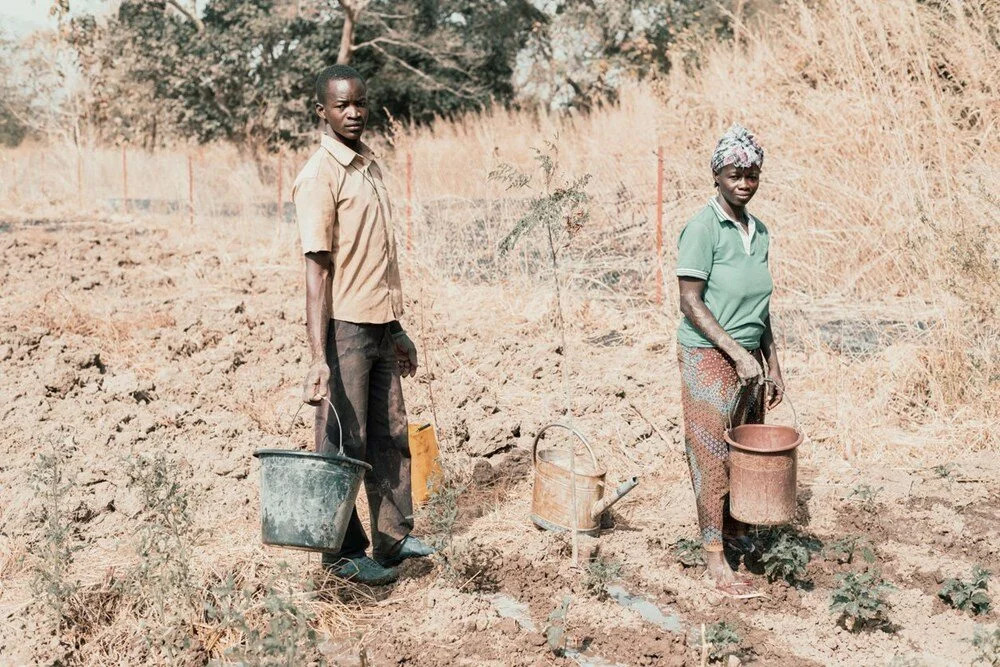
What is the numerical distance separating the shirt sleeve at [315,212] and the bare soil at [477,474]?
1.11 meters

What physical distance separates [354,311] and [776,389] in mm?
1684

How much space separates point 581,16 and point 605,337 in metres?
20.8

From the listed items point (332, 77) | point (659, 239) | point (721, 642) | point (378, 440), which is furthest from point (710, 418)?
point (659, 239)

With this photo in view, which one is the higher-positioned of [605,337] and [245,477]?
[605,337]

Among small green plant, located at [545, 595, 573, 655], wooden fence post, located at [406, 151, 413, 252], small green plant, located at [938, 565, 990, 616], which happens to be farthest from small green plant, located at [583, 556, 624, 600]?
wooden fence post, located at [406, 151, 413, 252]

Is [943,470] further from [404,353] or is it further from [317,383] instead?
[317,383]

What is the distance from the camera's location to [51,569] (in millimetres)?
3680

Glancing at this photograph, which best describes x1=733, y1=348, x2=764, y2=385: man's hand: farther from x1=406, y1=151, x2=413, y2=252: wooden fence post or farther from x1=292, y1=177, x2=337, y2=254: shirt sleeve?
x1=406, y1=151, x2=413, y2=252: wooden fence post

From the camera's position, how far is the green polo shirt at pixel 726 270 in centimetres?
348

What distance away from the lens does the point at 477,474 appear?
5020 millimetres

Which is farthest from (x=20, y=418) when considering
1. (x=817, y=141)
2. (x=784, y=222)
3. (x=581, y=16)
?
(x=581, y=16)

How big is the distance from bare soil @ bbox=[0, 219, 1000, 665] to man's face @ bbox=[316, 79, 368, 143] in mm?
1226

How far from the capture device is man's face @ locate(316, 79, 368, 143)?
134 inches

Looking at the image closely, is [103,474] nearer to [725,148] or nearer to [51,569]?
[51,569]
